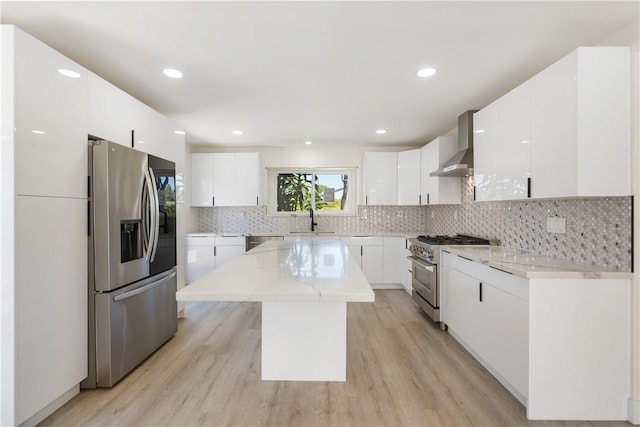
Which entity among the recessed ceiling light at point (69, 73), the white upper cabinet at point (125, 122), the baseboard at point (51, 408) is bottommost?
the baseboard at point (51, 408)

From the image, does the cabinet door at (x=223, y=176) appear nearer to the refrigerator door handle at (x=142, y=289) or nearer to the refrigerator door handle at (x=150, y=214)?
the refrigerator door handle at (x=142, y=289)

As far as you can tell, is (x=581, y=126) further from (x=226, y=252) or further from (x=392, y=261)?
(x=226, y=252)

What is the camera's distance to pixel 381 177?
4762 millimetres

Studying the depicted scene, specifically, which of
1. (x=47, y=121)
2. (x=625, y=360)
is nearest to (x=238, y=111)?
(x=47, y=121)

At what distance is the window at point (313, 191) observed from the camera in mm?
5223

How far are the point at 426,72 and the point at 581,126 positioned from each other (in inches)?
44.2

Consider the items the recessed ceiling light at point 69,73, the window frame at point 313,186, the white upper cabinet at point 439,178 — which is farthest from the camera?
the window frame at point 313,186

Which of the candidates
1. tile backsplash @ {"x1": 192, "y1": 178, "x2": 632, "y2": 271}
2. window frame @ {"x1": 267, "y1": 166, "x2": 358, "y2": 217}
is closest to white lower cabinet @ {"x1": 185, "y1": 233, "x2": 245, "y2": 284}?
tile backsplash @ {"x1": 192, "y1": 178, "x2": 632, "y2": 271}

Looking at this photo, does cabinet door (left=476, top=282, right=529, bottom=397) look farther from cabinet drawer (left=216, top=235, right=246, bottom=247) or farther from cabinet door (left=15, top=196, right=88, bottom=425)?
cabinet drawer (left=216, top=235, right=246, bottom=247)

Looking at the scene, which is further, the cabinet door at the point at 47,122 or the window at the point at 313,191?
the window at the point at 313,191

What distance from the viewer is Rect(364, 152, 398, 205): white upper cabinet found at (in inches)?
186

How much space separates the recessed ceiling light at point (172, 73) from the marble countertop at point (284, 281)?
1.59 meters

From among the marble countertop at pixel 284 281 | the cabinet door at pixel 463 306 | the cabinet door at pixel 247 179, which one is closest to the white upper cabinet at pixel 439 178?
the cabinet door at pixel 463 306

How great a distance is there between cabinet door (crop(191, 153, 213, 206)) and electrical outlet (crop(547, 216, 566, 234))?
14.7 feet
